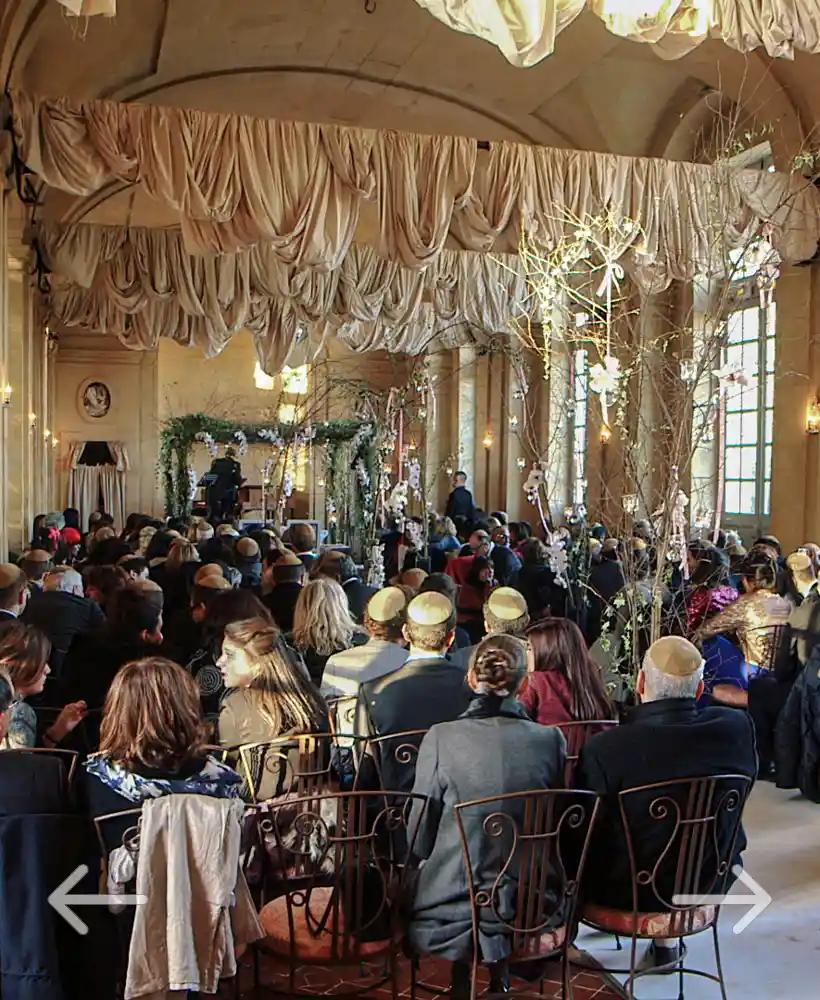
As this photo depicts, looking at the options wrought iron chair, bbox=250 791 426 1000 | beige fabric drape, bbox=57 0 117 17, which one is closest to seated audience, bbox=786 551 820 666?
wrought iron chair, bbox=250 791 426 1000

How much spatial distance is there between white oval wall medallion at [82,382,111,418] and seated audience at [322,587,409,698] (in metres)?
19.7

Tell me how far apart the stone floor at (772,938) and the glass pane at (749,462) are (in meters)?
8.17

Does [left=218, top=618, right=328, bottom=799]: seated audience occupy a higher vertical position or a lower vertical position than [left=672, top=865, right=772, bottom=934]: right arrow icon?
higher

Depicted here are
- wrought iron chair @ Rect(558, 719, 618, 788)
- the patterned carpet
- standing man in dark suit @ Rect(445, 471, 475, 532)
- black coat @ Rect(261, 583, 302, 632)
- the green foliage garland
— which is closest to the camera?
the patterned carpet

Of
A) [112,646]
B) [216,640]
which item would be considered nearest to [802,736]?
[216,640]

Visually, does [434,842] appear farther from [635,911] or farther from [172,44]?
[172,44]

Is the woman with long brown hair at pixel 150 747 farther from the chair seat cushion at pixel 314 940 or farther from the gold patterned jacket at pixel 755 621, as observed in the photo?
the gold patterned jacket at pixel 755 621

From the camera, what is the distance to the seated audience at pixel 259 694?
326cm

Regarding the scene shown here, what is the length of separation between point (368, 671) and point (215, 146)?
483 cm

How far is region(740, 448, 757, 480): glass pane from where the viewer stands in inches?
484

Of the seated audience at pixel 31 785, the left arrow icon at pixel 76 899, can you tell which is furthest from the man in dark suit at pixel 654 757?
the seated audience at pixel 31 785

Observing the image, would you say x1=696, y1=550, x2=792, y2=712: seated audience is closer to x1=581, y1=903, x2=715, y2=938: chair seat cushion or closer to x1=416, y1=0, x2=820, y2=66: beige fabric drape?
x1=581, y1=903, x2=715, y2=938: chair seat cushion

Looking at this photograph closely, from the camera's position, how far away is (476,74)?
1262 cm

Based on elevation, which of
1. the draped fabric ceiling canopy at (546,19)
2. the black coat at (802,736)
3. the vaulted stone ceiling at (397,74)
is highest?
the vaulted stone ceiling at (397,74)
